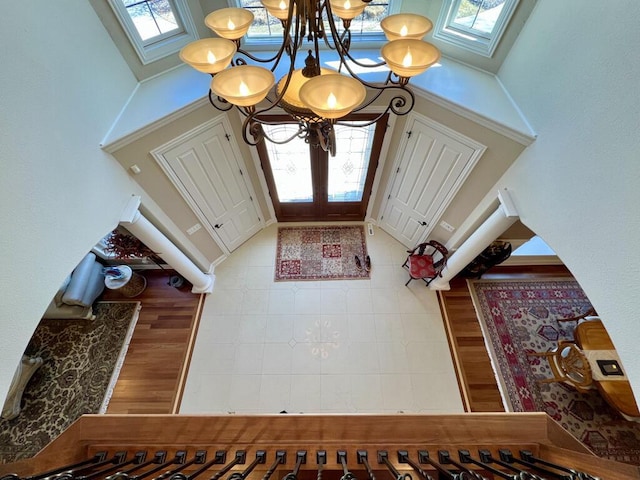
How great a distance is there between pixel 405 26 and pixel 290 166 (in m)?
2.25

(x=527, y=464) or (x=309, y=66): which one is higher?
(x=309, y=66)

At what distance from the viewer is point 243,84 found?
39.5 inches

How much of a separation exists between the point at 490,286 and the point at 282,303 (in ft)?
8.49

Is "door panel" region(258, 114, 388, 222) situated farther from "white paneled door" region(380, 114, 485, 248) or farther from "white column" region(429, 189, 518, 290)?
"white column" region(429, 189, 518, 290)

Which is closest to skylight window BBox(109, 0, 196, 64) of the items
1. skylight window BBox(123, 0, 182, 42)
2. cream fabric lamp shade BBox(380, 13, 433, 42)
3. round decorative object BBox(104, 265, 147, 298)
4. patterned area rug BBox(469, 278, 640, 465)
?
skylight window BBox(123, 0, 182, 42)

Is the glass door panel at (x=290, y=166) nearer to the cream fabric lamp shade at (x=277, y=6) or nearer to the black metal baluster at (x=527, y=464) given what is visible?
the cream fabric lamp shade at (x=277, y=6)

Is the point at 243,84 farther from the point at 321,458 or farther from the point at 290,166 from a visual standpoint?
the point at 290,166

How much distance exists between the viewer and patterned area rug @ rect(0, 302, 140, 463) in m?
2.51

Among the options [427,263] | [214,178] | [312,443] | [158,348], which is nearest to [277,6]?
[312,443]

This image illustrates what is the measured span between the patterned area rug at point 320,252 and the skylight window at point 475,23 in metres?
2.38

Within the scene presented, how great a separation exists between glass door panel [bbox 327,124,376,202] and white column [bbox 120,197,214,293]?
1.89m

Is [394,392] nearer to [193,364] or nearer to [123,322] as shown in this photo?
[193,364]

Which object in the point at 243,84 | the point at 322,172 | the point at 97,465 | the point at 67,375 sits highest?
the point at 322,172

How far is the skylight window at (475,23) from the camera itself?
2.00 m
